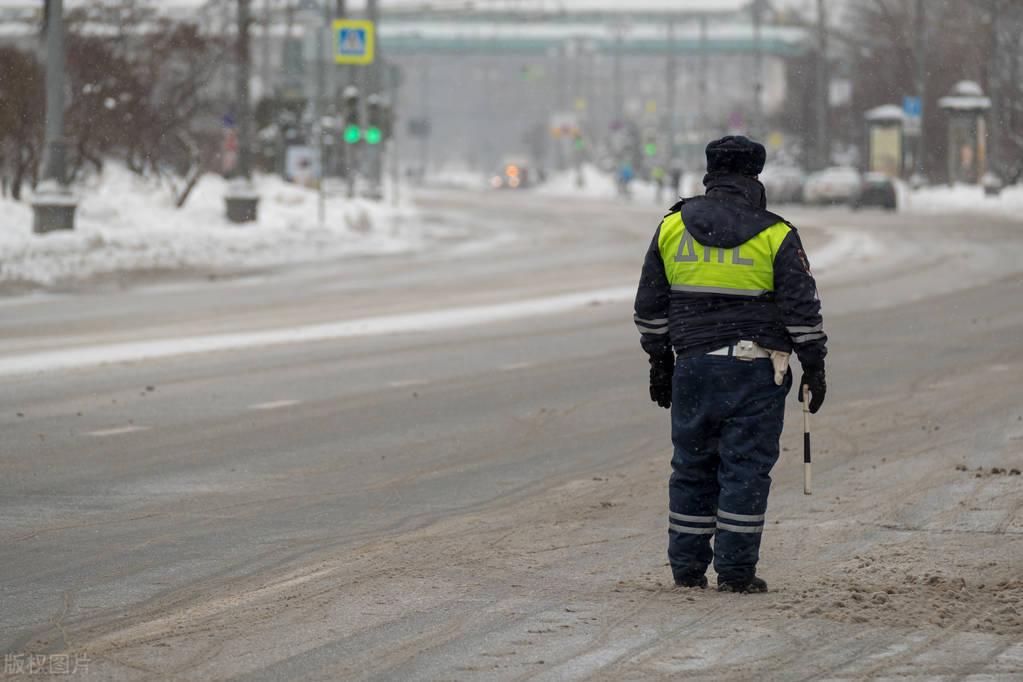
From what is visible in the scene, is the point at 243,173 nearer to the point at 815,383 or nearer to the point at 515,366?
the point at 515,366

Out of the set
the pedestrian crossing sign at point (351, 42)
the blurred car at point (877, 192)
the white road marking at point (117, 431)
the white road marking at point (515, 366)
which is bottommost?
the white road marking at point (515, 366)

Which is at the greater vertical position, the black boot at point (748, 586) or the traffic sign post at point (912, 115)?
the traffic sign post at point (912, 115)

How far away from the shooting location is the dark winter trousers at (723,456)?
6.52 metres

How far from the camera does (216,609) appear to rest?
6.41m

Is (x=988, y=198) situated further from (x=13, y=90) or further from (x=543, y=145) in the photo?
(x=543, y=145)

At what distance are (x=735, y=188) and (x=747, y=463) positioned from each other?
1.00 m

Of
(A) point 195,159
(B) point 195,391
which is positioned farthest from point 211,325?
(A) point 195,159


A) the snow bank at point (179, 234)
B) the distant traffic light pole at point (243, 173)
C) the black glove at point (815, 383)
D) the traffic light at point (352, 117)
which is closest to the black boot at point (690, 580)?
the black glove at point (815, 383)

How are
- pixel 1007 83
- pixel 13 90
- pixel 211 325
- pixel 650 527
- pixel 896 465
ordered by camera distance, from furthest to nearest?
1. pixel 1007 83
2. pixel 13 90
3. pixel 211 325
4. pixel 896 465
5. pixel 650 527

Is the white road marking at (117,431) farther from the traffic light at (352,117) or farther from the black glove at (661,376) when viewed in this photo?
the traffic light at (352,117)

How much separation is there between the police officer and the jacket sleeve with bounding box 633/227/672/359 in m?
0.01

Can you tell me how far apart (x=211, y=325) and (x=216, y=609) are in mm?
11962

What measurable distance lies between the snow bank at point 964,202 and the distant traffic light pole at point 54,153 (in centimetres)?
2635

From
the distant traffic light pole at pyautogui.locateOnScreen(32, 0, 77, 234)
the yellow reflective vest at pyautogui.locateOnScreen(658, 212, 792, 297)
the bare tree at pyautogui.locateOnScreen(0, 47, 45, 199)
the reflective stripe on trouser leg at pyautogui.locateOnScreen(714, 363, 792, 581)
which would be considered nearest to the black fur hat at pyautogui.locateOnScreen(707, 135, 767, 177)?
the yellow reflective vest at pyautogui.locateOnScreen(658, 212, 792, 297)
